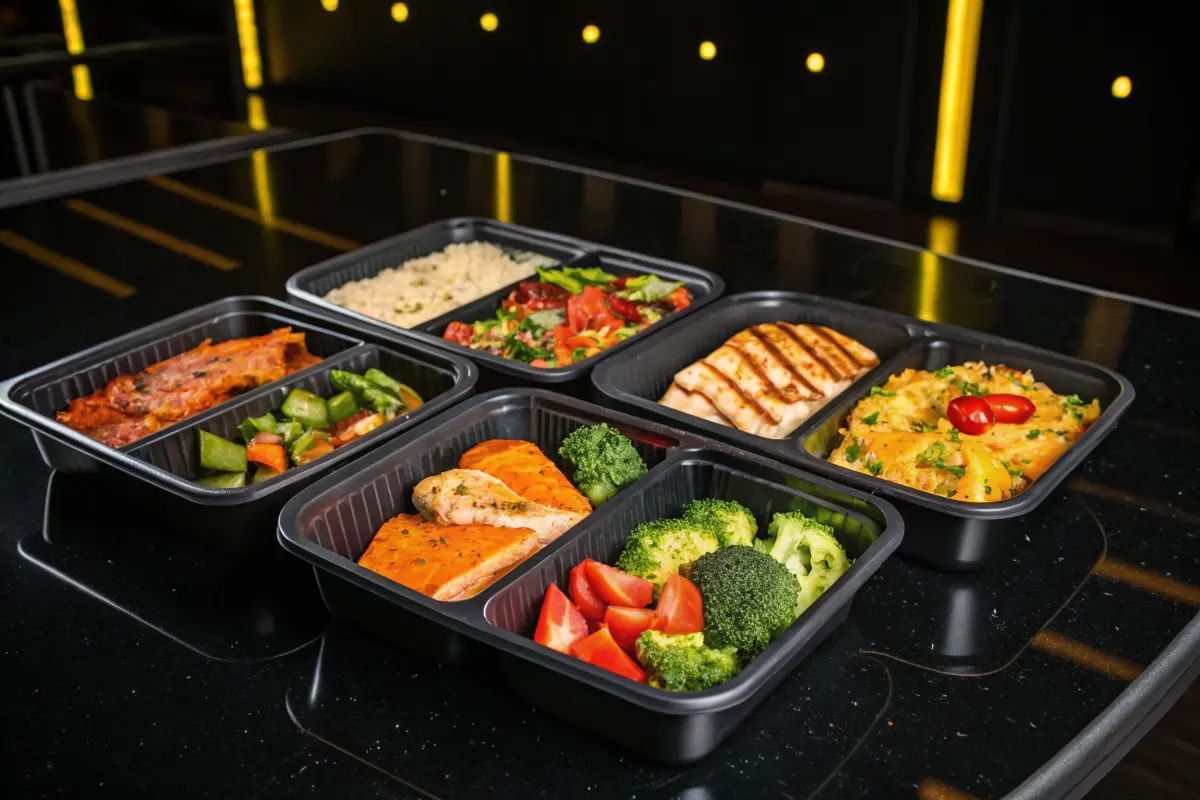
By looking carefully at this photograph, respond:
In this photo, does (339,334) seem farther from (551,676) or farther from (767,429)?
(551,676)

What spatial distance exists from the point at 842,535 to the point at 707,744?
0.47m

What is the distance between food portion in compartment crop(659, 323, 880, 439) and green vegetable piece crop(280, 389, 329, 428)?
2.43 ft

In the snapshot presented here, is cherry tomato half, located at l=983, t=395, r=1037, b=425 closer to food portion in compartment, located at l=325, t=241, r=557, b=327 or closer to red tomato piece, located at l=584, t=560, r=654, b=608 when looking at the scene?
red tomato piece, located at l=584, t=560, r=654, b=608

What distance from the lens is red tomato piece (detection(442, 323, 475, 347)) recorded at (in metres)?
2.57

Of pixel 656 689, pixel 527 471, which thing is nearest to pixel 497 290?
pixel 527 471

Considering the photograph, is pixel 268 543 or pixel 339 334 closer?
pixel 268 543

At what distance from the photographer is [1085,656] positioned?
1598 millimetres

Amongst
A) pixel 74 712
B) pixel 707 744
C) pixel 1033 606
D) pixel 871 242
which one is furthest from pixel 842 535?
pixel 871 242

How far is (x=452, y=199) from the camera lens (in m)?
3.54

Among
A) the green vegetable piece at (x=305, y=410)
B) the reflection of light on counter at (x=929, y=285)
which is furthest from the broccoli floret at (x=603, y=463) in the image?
the reflection of light on counter at (x=929, y=285)

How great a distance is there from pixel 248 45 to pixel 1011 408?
9.29 metres

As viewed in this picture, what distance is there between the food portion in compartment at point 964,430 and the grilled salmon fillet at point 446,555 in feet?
2.14

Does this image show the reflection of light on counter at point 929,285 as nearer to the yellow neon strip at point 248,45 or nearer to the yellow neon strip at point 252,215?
the yellow neon strip at point 252,215

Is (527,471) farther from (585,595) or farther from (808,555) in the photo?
(808,555)
